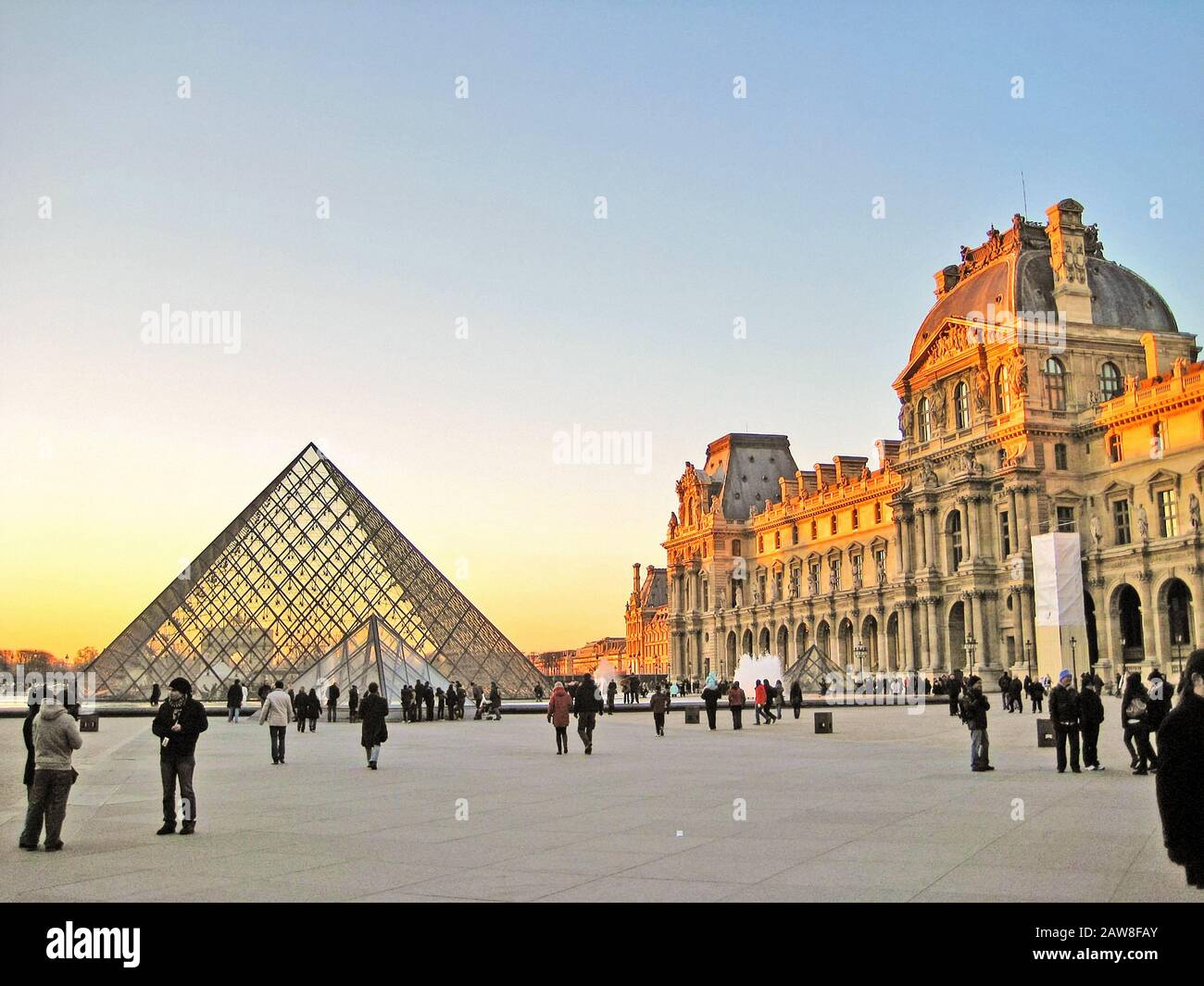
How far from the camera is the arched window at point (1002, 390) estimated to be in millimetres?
55000

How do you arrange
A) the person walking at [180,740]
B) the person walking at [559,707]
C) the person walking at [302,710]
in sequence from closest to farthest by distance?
the person walking at [180,740], the person walking at [559,707], the person walking at [302,710]

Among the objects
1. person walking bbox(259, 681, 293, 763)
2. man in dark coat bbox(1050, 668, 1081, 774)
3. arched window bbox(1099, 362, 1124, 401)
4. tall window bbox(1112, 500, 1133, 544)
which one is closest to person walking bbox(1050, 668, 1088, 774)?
man in dark coat bbox(1050, 668, 1081, 774)

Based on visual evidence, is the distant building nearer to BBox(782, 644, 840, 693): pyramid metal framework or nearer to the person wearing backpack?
BBox(782, 644, 840, 693): pyramid metal framework

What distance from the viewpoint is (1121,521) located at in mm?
52312

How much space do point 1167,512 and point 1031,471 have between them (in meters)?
6.03

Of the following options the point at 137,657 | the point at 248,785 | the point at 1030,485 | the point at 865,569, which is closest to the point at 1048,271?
the point at 1030,485

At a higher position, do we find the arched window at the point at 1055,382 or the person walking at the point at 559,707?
the arched window at the point at 1055,382

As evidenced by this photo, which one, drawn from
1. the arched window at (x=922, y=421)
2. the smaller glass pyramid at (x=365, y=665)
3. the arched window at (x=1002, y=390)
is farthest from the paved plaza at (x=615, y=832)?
the arched window at (x=922, y=421)

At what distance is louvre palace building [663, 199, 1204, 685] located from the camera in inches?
1918

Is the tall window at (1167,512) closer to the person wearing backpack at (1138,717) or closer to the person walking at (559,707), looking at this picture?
the person walking at (559,707)

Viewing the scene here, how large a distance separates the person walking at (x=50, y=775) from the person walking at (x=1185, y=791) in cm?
772

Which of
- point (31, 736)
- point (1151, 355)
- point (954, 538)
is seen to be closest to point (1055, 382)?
point (1151, 355)

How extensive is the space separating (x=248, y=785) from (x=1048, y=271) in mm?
52209

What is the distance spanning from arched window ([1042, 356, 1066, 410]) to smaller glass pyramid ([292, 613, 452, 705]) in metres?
33.2
